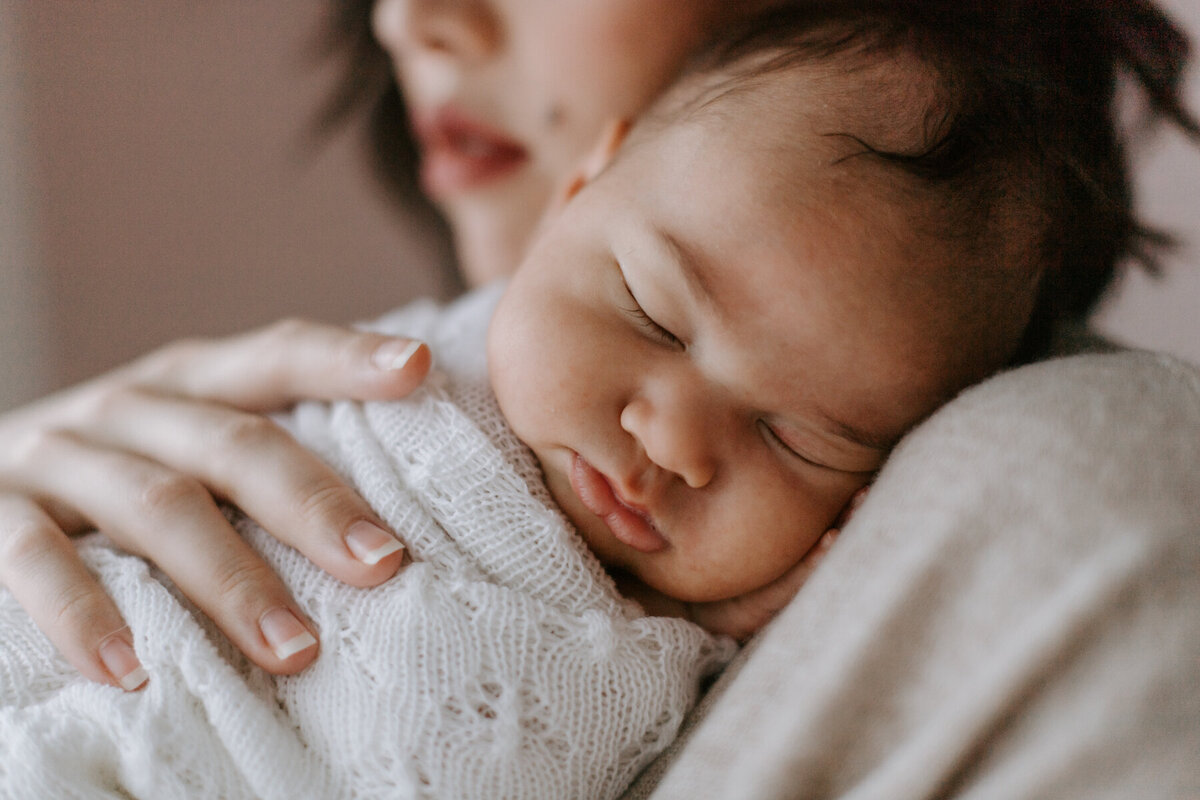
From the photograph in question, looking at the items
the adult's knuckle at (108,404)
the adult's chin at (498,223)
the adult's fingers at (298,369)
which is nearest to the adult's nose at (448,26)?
the adult's chin at (498,223)

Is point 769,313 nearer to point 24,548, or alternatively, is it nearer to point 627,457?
point 627,457

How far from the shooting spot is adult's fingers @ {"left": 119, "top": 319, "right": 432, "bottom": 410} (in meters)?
0.80

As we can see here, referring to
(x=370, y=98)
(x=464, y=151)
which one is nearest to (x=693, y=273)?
(x=464, y=151)

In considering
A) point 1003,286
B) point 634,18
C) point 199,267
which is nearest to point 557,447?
point 1003,286

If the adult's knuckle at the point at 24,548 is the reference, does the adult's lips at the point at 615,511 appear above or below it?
below

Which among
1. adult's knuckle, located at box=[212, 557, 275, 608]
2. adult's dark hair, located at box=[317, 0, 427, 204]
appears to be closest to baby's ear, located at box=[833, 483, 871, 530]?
adult's knuckle, located at box=[212, 557, 275, 608]

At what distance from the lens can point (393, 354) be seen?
2.63ft

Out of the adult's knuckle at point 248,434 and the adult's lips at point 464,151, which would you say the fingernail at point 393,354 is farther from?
the adult's lips at point 464,151

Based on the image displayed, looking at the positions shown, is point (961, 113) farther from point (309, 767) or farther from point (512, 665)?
point (309, 767)

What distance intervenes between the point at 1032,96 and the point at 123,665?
0.91 metres

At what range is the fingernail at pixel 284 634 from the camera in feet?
2.16

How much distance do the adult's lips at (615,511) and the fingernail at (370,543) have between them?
0.16m

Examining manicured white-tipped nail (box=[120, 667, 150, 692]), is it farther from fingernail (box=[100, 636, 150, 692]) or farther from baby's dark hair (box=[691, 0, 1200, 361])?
baby's dark hair (box=[691, 0, 1200, 361])

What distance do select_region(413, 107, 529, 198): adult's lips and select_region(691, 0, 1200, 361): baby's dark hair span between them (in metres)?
0.48
